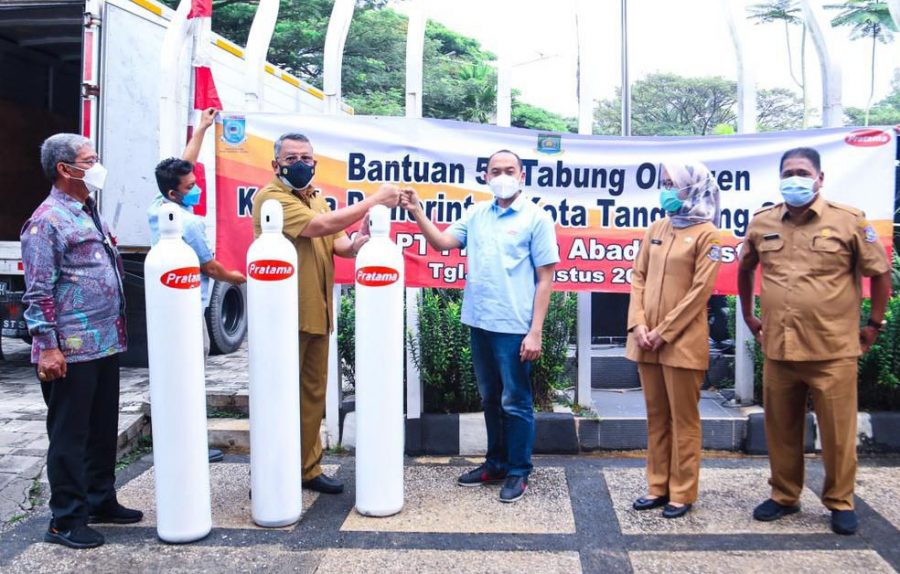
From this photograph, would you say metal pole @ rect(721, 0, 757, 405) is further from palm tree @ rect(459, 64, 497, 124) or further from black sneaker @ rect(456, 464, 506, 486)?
palm tree @ rect(459, 64, 497, 124)

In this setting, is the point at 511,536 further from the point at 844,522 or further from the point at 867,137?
the point at 867,137

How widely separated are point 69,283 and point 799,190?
3.43 metres

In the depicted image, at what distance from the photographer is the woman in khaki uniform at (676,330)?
12.0 ft

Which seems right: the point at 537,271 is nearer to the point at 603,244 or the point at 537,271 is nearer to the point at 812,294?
the point at 603,244

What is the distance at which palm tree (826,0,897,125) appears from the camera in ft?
76.9

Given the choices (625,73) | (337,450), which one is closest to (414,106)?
(337,450)

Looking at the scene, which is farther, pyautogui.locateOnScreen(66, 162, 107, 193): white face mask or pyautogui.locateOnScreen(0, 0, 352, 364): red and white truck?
pyautogui.locateOnScreen(0, 0, 352, 364): red and white truck

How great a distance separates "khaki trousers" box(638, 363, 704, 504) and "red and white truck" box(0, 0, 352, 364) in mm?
2856

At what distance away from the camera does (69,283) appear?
3.41 metres

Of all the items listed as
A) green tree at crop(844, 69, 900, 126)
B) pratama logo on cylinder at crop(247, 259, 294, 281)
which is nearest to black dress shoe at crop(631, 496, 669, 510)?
pratama logo on cylinder at crop(247, 259, 294, 281)

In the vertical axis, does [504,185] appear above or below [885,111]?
below

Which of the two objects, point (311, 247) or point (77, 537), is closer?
point (77, 537)

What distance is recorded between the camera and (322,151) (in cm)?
468

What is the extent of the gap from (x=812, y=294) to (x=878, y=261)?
34 centimetres
